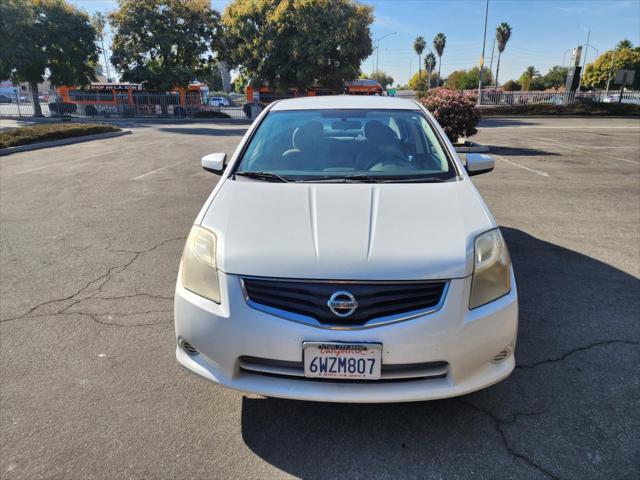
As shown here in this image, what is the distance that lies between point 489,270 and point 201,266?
1.48m

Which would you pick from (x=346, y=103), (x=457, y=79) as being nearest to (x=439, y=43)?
(x=457, y=79)

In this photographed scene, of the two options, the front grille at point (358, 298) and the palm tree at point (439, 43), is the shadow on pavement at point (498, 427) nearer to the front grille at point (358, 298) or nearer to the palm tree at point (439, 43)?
the front grille at point (358, 298)

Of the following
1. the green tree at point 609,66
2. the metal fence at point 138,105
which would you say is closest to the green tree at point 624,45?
the green tree at point 609,66

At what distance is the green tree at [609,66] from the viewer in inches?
2721

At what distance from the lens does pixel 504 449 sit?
2268mm

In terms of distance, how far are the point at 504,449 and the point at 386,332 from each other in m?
0.92

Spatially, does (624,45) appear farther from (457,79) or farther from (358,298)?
(358,298)

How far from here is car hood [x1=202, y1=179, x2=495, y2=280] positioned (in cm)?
214

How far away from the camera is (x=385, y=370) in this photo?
2111 mm

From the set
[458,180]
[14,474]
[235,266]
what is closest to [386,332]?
[235,266]

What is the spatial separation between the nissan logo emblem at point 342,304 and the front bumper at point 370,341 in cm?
9

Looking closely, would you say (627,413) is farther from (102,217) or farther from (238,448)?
(102,217)

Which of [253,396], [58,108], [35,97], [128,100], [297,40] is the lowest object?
[253,396]

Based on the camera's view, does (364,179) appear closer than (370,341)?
No
